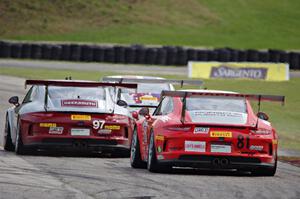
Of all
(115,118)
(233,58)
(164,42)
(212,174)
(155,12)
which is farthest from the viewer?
(155,12)

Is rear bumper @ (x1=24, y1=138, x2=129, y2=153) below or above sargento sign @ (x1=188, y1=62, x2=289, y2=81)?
below

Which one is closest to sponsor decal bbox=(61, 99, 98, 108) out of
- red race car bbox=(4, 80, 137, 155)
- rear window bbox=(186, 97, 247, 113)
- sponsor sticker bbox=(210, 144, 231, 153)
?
red race car bbox=(4, 80, 137, 155)

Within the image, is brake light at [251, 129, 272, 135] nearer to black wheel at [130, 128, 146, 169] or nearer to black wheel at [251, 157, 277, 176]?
black wheel at [251, 157, 277, 176]

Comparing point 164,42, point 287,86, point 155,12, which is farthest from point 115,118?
point 155,12

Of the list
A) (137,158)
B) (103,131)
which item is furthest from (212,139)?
(103,131)

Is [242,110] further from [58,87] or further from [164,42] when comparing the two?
[164,42]

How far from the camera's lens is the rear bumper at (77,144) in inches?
637

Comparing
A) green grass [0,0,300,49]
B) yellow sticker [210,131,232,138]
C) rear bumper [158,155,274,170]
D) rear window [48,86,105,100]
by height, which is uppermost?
green grass [0,0,300,49]

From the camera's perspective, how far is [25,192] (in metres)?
10.8

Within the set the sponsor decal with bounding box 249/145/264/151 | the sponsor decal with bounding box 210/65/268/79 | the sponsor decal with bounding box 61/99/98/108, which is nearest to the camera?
the sponsor decal with bounding box 249/145/264/151

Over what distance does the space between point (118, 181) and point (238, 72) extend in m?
29.5

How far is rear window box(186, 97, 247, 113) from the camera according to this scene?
14.1 metres

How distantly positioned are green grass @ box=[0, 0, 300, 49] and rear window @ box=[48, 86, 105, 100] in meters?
43.9

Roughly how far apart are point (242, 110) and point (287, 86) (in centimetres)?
2430
